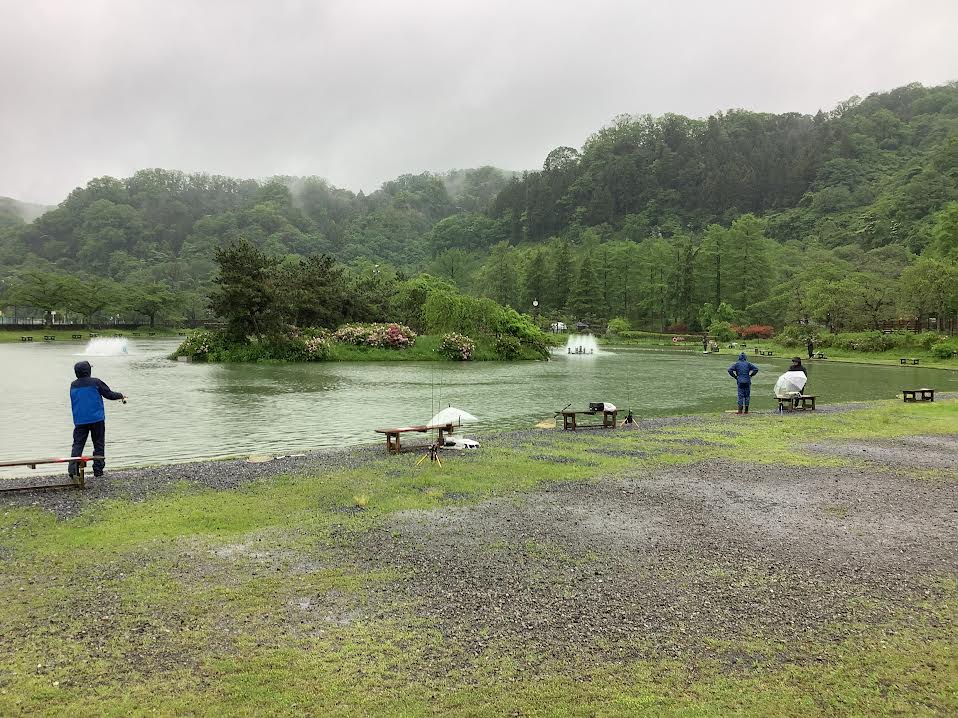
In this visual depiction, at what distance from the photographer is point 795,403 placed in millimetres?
20516

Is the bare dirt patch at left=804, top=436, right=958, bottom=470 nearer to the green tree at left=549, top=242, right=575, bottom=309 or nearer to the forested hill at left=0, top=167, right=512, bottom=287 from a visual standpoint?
the green tree at left=549, top=242, right=575, bottom=309

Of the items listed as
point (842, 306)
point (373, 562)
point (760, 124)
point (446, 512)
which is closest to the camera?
point (373, 562)

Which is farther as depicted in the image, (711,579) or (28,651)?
(711,579)

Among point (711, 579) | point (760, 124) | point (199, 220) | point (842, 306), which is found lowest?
point (711, 579)

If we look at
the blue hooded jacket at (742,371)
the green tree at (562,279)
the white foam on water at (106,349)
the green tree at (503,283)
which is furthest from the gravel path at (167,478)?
the green tree at (503,283)

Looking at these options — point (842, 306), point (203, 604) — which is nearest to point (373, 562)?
point (203, 604)

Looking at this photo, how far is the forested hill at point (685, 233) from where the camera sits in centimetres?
7862

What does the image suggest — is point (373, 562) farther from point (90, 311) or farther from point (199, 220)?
point (199, 220)

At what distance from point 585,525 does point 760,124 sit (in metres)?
211

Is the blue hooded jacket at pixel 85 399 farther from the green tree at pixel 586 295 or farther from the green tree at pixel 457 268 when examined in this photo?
the green tree at pixel 457 268

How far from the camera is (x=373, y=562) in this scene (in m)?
6.88

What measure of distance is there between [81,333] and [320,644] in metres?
93.5

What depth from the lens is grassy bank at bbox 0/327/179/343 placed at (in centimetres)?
7594

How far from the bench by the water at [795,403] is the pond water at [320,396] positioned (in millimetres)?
2112
